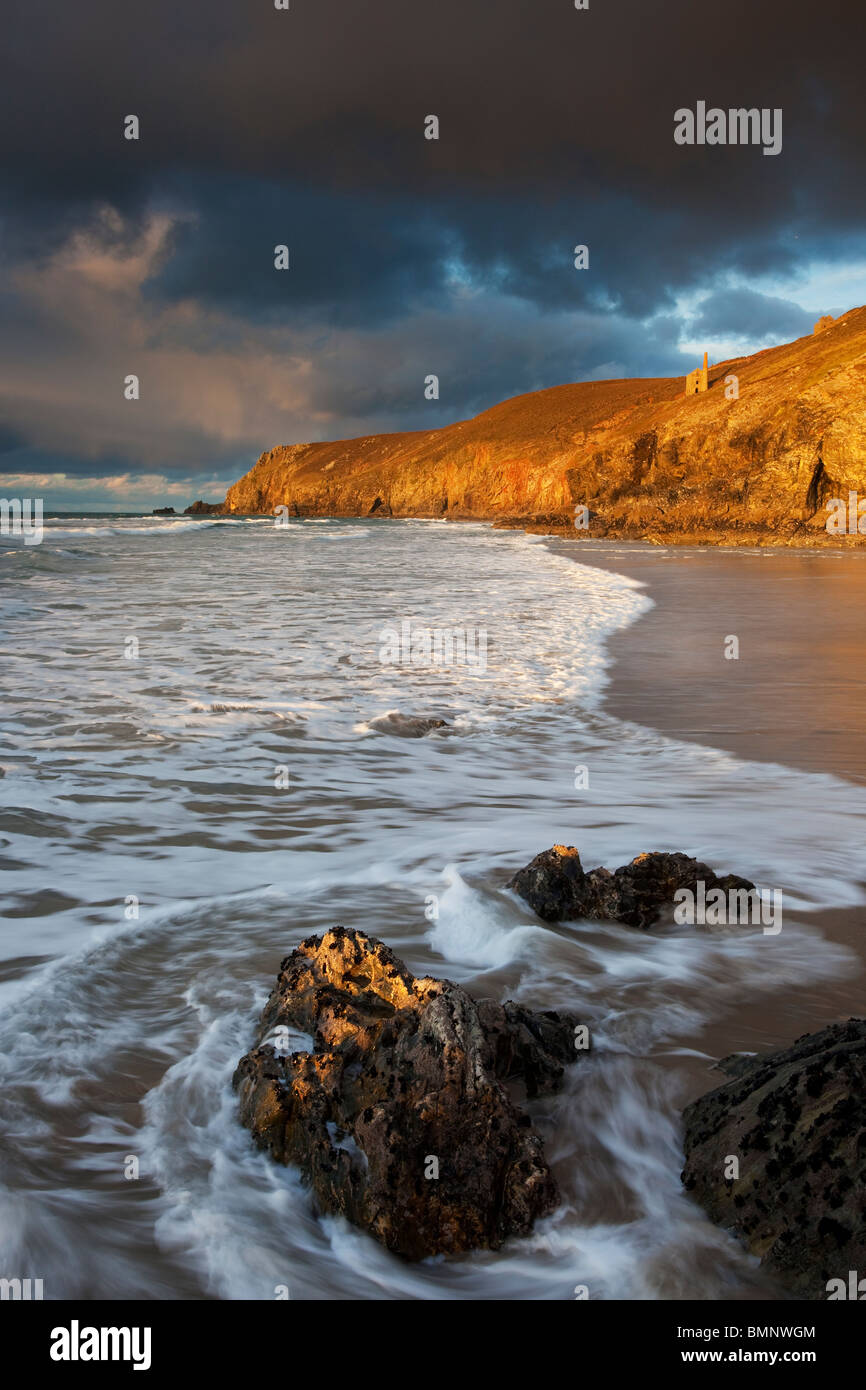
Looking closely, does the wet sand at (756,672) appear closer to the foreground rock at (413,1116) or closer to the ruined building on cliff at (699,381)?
the foreground rock at (413,1116)

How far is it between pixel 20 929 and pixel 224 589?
15.8 meters

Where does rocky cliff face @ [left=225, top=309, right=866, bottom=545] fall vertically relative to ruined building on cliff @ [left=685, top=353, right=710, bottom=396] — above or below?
below

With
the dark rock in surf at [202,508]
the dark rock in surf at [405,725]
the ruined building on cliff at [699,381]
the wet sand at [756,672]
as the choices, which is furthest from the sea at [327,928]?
the dark rock in surf at [202,508]

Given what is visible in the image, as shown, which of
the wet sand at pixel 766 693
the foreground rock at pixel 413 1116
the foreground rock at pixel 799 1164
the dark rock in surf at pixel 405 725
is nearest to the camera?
the foreground rock at pixel 799 1164

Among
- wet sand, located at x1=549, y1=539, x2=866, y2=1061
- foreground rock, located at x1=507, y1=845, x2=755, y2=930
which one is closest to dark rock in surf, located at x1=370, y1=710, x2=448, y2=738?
wet sand, located at x1=549, y1=539, x2=866, y2=1061

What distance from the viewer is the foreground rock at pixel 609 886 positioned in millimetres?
3447

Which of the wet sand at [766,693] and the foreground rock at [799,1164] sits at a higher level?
the wet sand at [766,693]

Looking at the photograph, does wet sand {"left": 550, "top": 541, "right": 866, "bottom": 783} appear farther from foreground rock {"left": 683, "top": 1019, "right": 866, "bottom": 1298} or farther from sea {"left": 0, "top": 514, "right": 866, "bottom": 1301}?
foreground rock {"left": 683, "top": 1019, "right": 866, "bottom": 1298}

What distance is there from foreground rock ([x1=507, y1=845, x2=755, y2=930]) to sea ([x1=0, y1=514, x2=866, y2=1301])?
0.30 ft

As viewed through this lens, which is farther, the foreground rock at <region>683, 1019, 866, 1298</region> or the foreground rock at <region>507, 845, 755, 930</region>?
the foreground rock at <region>507, 845, 755, 930</region>

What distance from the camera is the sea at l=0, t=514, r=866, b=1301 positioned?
1.91 meters

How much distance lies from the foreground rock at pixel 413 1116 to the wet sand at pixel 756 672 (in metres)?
4.22

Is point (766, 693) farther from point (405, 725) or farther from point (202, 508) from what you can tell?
point (202, 508)

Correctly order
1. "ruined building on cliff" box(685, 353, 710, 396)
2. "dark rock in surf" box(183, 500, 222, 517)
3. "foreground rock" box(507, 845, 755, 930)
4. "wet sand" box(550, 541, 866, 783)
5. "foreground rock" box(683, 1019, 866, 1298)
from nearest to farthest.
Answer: "foreground rock" box(683, 1019, 866, 1298) → "foreground rock" box(507, 845, 755, 930) → "wet sand" box(550, 541, 866, 783) → "ruined building on cliff" box(685, 353, 710, 396) → "dark rock in surf" box(183, 500, 222, 517)
